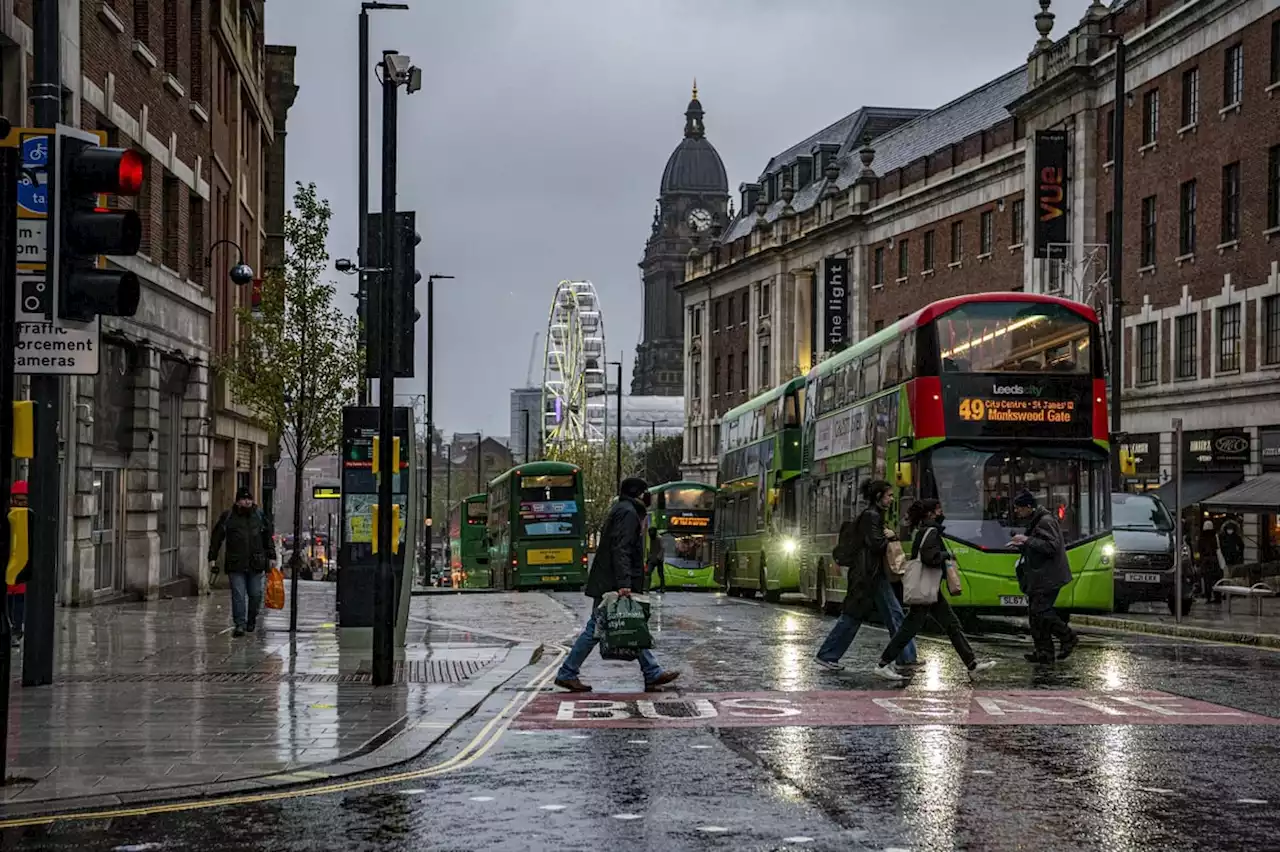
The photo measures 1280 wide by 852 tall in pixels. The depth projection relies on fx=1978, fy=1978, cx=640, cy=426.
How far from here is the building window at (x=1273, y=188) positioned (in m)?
42.9

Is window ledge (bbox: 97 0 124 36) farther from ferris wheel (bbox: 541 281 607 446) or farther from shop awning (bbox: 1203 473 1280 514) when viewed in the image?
ferris wheel (bbox: 541 281 607 446)

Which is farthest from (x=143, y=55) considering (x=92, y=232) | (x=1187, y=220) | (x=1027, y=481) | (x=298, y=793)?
(x=1187, y=220)

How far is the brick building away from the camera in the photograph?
89.7 ft

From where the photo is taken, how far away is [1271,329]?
43125 mm

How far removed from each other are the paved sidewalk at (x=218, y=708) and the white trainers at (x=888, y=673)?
3.34 m

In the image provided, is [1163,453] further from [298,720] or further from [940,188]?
[298,720]

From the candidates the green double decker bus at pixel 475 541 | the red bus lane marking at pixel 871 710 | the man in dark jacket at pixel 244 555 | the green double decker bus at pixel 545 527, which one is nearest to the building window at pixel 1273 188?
the green double decker bus at pixel 545 527

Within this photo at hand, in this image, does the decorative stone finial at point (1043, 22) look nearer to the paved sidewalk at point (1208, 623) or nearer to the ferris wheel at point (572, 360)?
the paved sidewalk at point (1208, 623)

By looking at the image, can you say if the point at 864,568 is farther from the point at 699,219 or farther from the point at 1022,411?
the point at 699,219

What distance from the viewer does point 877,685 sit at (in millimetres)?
16656

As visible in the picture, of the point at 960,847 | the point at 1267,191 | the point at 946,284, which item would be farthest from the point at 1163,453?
the point at 960,847

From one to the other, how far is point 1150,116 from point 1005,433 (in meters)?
27.7

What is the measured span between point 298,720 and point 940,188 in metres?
57.1

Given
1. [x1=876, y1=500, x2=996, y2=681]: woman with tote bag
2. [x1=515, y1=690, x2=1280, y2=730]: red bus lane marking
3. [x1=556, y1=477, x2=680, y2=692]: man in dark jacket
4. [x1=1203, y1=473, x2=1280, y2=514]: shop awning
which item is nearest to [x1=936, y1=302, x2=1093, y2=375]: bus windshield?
[x1=876, y1=500, x2=996, y2=681]: woman with tote bag
